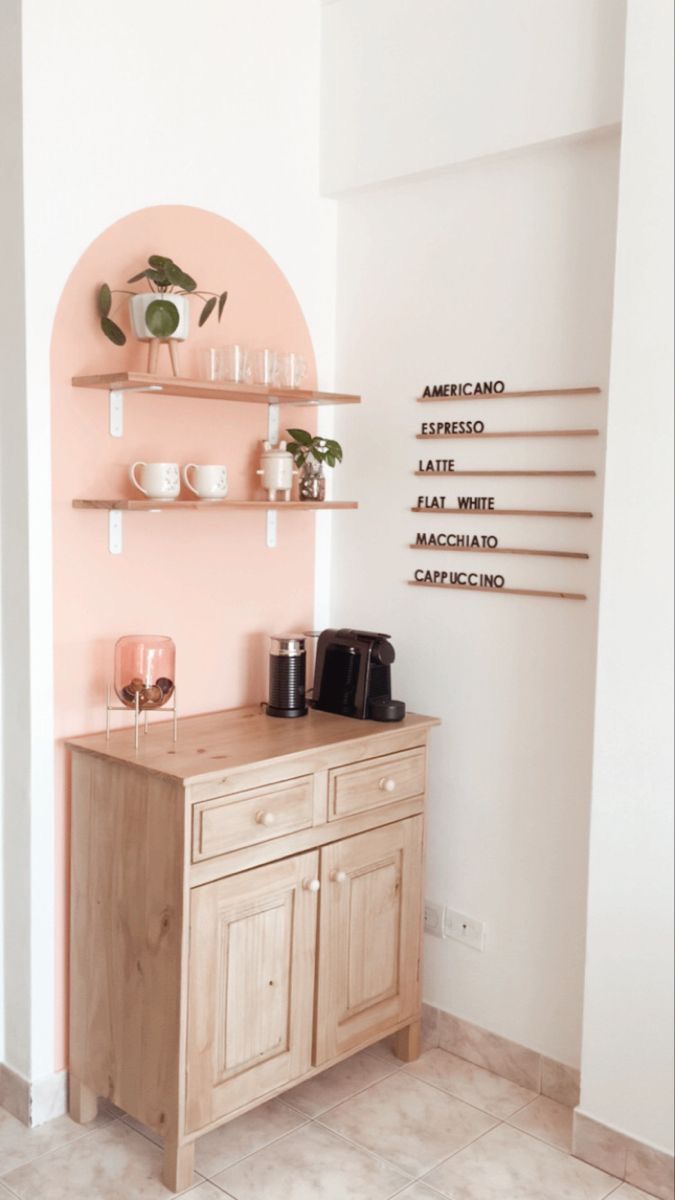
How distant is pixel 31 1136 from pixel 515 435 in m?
2.02

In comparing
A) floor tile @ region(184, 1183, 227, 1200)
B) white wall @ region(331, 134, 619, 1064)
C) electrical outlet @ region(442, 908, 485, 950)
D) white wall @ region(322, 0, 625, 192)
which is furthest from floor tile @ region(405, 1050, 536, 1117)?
white wall @ region(322, 0, 625, 192)

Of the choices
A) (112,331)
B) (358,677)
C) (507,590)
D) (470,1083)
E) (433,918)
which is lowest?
(470,1083)

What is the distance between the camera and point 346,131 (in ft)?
9.94

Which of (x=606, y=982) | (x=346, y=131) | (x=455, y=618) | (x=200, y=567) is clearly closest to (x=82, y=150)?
(x=346, y=131)

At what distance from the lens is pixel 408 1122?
2.62m

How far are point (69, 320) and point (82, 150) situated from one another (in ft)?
1.28

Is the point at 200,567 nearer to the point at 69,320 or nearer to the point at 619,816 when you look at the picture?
the point at 69,320

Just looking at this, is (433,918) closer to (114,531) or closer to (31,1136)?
(31,1136)

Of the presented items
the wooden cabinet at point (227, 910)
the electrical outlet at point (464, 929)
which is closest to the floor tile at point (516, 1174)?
the wooden cabinet at point (227, 910)

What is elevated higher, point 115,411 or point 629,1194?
point 115,411

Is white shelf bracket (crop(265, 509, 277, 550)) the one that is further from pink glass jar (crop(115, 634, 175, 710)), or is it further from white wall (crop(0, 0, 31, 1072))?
white wall (crop(0, 0, 31, 1072))

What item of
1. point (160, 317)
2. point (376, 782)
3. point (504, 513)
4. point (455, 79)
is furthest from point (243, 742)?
point (455, 79)

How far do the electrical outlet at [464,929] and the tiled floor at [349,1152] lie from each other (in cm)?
35

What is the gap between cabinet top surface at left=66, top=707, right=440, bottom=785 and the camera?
92.7 inches
